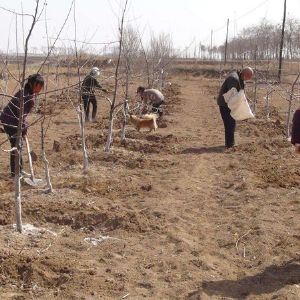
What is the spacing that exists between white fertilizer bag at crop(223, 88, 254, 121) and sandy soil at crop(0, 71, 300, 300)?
1.98 feet

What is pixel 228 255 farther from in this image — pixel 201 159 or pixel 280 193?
pixel 201 159

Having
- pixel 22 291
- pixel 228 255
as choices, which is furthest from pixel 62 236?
pixel 228 255

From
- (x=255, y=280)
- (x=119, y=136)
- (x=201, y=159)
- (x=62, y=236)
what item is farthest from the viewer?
(x=119, y=136)

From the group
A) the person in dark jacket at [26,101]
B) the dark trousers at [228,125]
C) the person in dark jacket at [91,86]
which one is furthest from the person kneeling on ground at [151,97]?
the person in dark jacket at [26,101]

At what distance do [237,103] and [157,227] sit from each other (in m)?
3.93

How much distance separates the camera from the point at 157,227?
4477 mm

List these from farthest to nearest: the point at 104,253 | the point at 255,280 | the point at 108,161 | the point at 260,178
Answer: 1. the point at 108,161
2. the point at 260,178
3. the point at 104,253
4. the point at 255,280

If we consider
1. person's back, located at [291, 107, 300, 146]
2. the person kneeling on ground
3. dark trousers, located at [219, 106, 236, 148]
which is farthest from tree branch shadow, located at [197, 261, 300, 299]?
the person kneeling on ground

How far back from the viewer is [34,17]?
369cm

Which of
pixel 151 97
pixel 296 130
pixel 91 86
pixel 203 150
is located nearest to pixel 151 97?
pixel 151 97

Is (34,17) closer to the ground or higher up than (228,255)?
higher up

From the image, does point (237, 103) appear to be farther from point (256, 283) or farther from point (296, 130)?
point (256, 283)

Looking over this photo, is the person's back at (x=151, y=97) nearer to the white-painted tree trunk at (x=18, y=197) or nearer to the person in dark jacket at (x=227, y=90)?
the person in dark jacket at (x=227, y=90)

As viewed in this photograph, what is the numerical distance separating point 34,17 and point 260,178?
3681 mm
